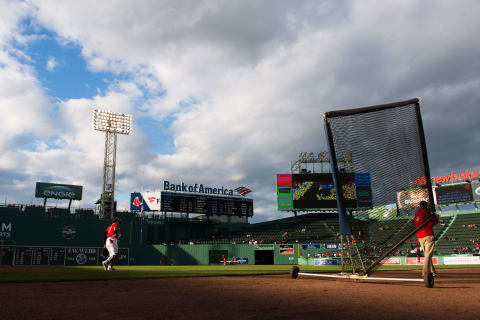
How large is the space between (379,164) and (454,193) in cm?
4719

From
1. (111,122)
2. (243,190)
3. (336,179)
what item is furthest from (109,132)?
(336,179)

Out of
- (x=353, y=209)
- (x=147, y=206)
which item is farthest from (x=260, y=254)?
(x=353, y=209)

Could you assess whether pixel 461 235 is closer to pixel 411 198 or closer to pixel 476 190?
pixel 476 190

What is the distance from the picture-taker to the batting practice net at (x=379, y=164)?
966cm

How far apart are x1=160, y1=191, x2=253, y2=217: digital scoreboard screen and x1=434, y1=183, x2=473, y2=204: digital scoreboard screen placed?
27.4 metres

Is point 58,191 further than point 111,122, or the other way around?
point 111,122

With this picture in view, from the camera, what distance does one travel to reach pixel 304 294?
7180 millimetres

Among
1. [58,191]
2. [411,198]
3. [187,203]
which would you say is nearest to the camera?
[411,198]

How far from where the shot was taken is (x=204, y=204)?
5516 cm

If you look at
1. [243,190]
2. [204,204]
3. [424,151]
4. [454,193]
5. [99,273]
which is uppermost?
[243,190]

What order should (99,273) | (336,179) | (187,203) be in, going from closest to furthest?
(336,179)
(99,273)
(187,203)

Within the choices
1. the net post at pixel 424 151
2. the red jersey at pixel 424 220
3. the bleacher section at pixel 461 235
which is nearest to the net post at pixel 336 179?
the red jersey at pixel 424 220

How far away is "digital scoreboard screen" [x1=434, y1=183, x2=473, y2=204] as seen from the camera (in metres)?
48.4

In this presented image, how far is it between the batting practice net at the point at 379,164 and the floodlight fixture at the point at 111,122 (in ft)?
153
